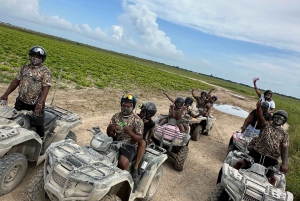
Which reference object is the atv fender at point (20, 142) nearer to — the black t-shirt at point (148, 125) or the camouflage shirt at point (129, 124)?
the camouflage shirt at point (129, 124)

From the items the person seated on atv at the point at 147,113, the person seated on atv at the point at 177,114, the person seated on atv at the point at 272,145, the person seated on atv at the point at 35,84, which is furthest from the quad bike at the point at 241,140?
the person seated on atv at the point at 35,84

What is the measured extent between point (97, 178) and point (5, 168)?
1.67m

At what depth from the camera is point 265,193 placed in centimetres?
457

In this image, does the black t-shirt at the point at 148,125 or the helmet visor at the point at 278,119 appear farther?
the black t-shirt at the point at 148,125

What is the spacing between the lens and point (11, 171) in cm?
444

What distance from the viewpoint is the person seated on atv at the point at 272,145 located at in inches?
226

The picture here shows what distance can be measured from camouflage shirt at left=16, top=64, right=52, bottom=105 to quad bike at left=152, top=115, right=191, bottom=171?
12.0 ft

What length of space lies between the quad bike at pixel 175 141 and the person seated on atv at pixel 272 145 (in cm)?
183

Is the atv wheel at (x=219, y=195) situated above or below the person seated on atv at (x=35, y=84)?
below

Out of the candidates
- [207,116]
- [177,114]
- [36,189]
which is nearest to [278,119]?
[177,114]

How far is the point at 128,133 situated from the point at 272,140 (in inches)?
128

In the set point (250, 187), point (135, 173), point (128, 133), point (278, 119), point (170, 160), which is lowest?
point (170, 160)

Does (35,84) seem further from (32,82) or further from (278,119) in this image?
(278,119)

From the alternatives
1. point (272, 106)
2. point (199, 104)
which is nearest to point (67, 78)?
point (199, 104)
